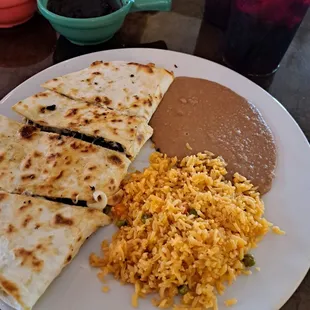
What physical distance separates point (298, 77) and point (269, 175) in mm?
946

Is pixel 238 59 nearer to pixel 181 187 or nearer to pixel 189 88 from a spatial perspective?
pixel 189 88

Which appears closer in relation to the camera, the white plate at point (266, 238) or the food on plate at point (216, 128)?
the white plate at point (266, 238)

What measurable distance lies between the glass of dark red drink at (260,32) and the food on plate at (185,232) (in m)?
0.77

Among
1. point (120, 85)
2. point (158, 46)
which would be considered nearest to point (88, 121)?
point (120, 85)

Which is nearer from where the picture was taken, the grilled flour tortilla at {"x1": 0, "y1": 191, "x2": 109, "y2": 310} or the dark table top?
the grilled flour tortilla at {"x1": 0, "y1": 191, "x2": 109, "y2": 310}

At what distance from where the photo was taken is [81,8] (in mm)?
2447

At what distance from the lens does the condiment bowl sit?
2596 millimetres

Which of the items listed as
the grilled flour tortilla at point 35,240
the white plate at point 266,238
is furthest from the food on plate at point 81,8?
the grilled flour tortilla at point 35,240

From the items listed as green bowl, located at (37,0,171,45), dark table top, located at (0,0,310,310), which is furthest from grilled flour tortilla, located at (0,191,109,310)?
green bowl, located at (37,0,171,45)

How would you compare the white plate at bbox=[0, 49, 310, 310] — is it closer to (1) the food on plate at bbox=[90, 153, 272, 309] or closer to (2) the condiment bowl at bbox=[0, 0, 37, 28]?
(1) the food on plate at bbox=[90, 153, 272, 309]

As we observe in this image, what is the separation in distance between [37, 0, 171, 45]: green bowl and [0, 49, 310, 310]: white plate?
16cm

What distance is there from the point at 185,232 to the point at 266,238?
35 cm

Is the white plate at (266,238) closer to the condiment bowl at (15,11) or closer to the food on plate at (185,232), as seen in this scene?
the food on plate at (185,232)

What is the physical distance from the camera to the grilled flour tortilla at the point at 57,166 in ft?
5.89
